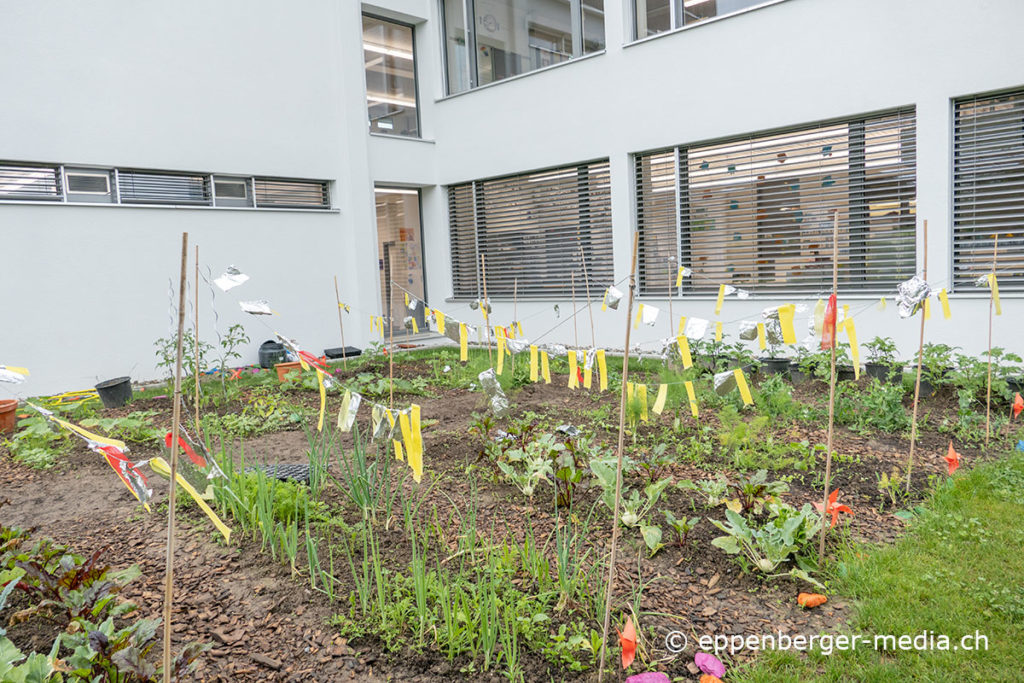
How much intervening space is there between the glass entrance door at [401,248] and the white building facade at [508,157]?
0.36m

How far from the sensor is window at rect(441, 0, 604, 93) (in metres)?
9.84

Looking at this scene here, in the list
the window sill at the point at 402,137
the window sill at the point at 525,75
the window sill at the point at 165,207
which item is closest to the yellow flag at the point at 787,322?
the window sill at the point at 525,75

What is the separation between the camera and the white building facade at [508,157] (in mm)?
7016

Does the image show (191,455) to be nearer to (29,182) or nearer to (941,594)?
(941,594)

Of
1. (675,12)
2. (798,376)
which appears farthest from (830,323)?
(675,12)

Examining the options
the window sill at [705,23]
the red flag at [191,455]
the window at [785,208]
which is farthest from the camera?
the window sill at [705,23]

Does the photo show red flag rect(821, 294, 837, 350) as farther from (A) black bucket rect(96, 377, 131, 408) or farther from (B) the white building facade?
(A) black bucket rect(96, 377, 131, 408)

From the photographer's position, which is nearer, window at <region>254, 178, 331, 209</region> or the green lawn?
the green lawn

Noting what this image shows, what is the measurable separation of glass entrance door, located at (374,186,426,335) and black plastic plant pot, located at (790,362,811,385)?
6.89 m

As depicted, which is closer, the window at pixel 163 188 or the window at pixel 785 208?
the window at pixel 785 208

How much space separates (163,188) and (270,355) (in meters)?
2.55

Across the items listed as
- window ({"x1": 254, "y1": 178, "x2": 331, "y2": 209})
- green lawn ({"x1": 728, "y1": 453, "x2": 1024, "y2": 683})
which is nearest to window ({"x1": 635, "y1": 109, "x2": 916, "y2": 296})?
green lawn ({"x1": 728, "y1": 453, "x2": 1024, "y2": 683})

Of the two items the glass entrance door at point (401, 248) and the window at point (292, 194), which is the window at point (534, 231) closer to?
the glass entrance door at point (401, 248)

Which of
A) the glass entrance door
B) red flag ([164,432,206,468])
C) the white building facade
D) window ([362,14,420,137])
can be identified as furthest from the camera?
the glass entrance door
